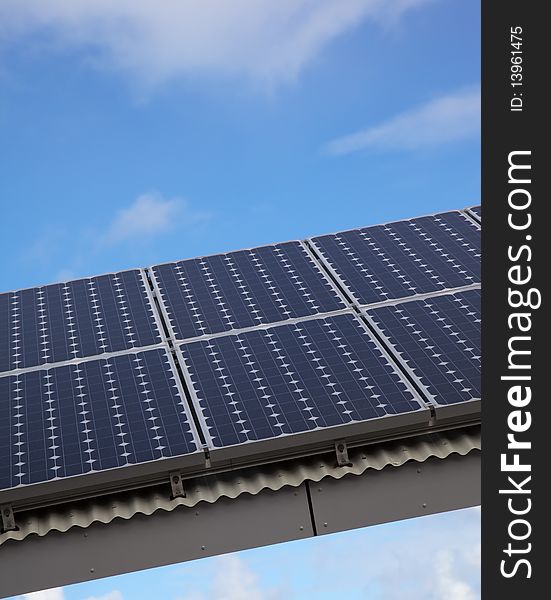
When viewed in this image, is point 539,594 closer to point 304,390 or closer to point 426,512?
point 426,512

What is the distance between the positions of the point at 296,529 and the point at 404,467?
1.44 meters

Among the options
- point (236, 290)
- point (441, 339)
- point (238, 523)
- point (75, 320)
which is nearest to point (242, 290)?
point (236, 290)

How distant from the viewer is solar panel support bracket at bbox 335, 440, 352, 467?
36.3 feet

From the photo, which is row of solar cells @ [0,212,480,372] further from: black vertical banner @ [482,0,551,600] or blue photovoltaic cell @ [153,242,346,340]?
black vertical banner @ [482,0,551,600]

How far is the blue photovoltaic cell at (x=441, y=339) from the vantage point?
11539 millimetres

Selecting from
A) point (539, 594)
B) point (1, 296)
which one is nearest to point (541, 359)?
point (539, 594)

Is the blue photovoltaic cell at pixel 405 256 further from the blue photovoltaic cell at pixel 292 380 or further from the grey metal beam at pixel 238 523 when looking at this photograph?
the grey metal beam at pixel 238 523

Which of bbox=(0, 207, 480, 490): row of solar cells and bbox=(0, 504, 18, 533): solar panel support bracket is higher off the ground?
bbox=(0, 207, 480, 490): row of solar cells

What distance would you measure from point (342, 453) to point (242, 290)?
12.8ft

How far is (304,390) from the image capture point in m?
11.6

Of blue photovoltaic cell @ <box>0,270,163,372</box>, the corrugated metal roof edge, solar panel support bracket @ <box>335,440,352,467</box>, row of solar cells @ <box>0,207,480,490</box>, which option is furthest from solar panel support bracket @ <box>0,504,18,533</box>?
solar panel support bracket @ <box>335,440,352,467</box>

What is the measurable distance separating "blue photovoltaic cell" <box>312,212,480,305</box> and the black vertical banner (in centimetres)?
393

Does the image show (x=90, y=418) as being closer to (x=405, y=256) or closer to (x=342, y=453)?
(x=342, y=453)

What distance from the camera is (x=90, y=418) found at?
11.6 meters
